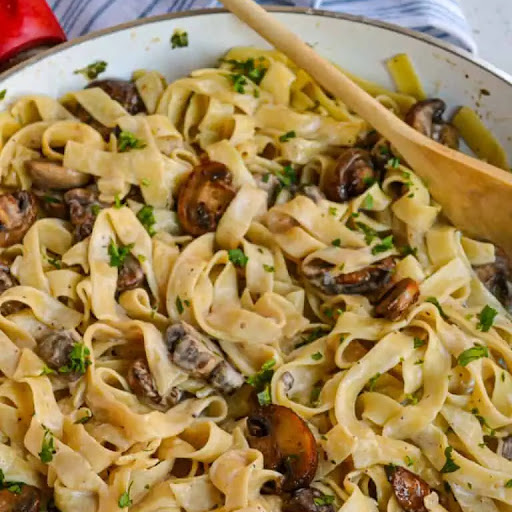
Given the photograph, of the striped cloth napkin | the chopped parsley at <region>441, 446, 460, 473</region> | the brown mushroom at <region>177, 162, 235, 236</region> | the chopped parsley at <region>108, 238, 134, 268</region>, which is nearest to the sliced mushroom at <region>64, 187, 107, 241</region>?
the chopped parsley at <region>108, 238, 134, 268</region>

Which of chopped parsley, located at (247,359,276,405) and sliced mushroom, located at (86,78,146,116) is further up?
sliced mushroom, located at (86,78,146,116)

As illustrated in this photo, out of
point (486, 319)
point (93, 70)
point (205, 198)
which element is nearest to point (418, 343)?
point (486, 319)

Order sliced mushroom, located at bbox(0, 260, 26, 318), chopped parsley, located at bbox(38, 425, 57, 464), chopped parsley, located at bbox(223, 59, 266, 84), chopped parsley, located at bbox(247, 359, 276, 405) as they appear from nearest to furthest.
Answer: chopped parsley, located at bbox(38, 425, 57, 464)
chopped parsley, located at bbox(247, 359, 276, 405)
sliced mushroom, located at bbox(0, 260, 26, 318)
chopped parsley, located at bbox(223, 59, 266, 84)

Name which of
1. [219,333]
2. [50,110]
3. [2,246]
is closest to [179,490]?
[219,333]

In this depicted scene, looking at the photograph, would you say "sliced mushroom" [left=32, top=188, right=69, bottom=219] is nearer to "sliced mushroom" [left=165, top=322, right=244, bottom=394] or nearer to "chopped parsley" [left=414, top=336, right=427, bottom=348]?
"sliced mushroom" [left=165, top=322, right=244, bottom=394]

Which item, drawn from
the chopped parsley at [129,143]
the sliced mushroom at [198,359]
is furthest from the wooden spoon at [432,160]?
the sliced mushroom at [198,359]

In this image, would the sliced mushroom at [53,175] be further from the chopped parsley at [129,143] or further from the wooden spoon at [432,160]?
the wooden spoon at [432,160]
